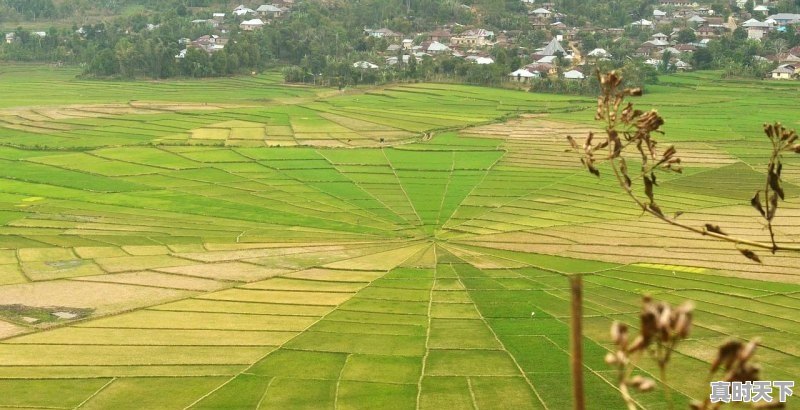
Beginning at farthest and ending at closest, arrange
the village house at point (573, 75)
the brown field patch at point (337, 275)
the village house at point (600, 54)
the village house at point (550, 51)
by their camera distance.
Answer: the village house at point (600, 54) → the village house at point (550, 51) → the village house at point (573, 75) → the brown field patch at point (337, 275)

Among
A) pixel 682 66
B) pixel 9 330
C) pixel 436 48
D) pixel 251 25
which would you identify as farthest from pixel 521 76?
pixel 9 330

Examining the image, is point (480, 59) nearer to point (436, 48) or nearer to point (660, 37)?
point (436, 48)

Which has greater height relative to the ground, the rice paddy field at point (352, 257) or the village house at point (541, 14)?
the village house at point (541, 14)

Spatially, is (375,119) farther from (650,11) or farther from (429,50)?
(650,11)

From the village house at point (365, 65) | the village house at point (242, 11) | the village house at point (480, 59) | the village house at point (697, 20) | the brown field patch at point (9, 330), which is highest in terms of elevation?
the village house at point (242, 11)

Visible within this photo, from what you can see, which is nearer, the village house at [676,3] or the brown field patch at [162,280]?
the brown field patch at [162,280]

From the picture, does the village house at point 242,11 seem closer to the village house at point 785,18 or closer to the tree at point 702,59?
the tree at point 702,59

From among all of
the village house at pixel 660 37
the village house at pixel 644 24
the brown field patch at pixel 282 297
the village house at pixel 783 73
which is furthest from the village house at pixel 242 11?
the brown field patch at pixel 282 297

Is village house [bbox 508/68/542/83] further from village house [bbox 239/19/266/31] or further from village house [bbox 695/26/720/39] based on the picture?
village house [bbox 239/19/266/31]

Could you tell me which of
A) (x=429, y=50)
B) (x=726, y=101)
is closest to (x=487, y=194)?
(x=726, y=101)
